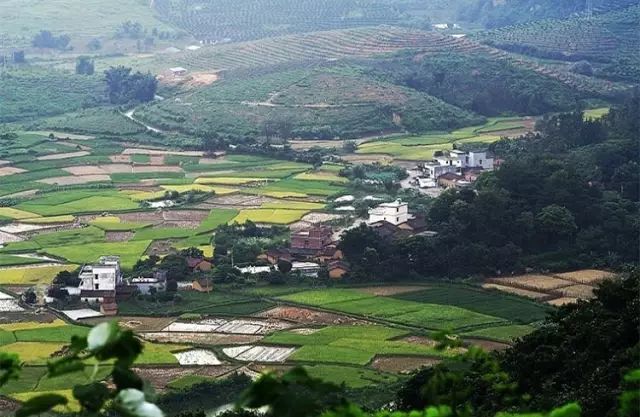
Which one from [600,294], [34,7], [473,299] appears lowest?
[473,299]

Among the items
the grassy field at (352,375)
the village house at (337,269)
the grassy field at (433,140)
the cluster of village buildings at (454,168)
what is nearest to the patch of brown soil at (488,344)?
the grassy field at (352,375)

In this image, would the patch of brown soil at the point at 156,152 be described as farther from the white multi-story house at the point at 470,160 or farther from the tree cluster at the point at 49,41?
the tree cluster at the point at 49,41

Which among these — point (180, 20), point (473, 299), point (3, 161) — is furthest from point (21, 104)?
point (473, 299)

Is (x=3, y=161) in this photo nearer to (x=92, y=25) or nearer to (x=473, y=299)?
(x=473, y=299)

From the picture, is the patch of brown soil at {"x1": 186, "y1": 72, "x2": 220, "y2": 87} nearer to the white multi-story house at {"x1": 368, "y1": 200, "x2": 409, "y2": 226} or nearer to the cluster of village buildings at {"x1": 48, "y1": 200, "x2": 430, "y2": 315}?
the white multi-story house at {"x1": 368, "y1": 200, "x2": 409, "y2": 226}

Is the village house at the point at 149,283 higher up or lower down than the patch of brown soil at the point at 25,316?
higher up

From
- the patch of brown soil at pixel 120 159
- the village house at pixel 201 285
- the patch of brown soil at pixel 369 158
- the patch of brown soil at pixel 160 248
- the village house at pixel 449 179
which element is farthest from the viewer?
the patch of brown soil at pixel 120 159
